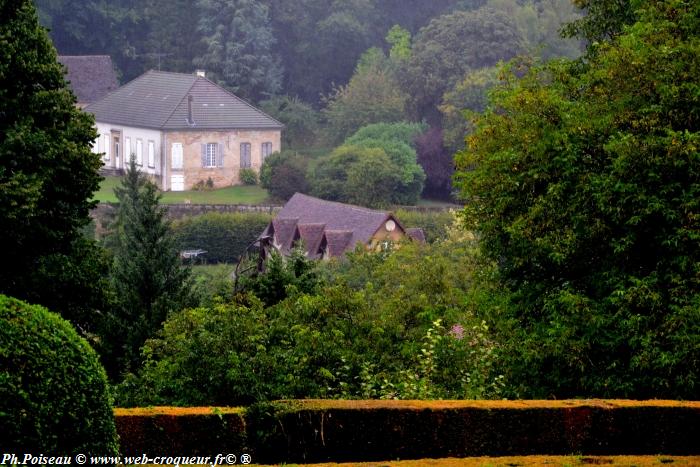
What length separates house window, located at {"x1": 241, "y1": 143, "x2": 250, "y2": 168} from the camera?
266ft

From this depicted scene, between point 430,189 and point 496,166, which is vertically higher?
point 496,166

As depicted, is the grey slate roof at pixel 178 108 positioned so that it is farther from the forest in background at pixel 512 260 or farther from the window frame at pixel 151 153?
the forest in background at pixel 512 260

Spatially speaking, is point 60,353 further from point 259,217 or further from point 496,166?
point 259,217

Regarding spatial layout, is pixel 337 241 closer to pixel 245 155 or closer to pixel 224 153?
pixel 224 153

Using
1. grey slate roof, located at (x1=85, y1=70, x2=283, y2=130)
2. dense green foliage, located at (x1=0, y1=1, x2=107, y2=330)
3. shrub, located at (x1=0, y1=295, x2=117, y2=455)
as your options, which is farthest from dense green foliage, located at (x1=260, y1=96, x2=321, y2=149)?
shrub, located at (x1=0, y1=295, x2=117, y2=455)

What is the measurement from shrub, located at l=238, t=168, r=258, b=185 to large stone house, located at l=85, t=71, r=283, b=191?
0.45 m

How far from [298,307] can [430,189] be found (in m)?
60.8

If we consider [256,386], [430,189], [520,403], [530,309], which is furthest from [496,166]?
[430,189]

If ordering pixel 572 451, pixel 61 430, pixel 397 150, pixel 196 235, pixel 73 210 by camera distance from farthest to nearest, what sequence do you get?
pixel 397 150
pixel 196 235
pixel 73 210
pixel 572 451
pixel 61 430

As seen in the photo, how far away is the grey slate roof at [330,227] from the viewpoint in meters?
53.8

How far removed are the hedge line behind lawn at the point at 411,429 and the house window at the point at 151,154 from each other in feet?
224

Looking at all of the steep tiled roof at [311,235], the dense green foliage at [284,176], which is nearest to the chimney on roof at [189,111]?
the dense green foliage at [284,176]

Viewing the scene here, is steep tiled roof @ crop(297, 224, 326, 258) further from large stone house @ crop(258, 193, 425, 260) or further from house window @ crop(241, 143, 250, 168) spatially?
house window @ crop(241, 143, 250, 168)

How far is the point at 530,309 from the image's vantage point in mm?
19922
